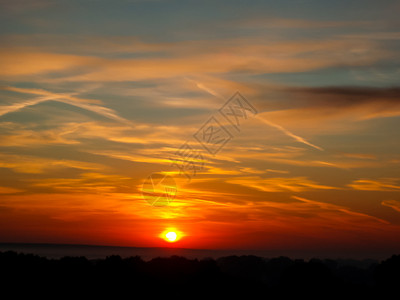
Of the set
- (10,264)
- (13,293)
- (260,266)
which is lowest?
(13,293)

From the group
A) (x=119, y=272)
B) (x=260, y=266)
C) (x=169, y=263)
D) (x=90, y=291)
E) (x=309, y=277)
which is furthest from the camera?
(x=260, y=266)

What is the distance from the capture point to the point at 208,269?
8669cm

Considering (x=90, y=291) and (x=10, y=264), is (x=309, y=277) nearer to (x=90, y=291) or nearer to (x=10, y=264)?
(x=90, y=291)

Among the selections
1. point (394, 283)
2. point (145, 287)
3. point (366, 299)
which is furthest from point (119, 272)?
point (394, 283)

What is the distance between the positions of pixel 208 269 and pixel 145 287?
59.1 ft

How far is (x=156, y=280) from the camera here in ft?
253

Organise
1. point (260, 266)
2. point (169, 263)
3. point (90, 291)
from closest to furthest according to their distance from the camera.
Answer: point (90, 291) → point (169, 263) → point (260, 266)

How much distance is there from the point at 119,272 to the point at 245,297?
1890cm

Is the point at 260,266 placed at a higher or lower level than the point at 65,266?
higher

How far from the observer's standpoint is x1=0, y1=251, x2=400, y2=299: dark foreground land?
6641 cm

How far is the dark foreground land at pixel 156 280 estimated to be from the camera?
66.4m

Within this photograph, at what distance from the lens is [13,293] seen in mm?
60219

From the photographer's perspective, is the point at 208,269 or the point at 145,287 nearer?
the point at 145,287

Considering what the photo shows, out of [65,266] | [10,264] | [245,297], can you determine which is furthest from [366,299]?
[10,264]
